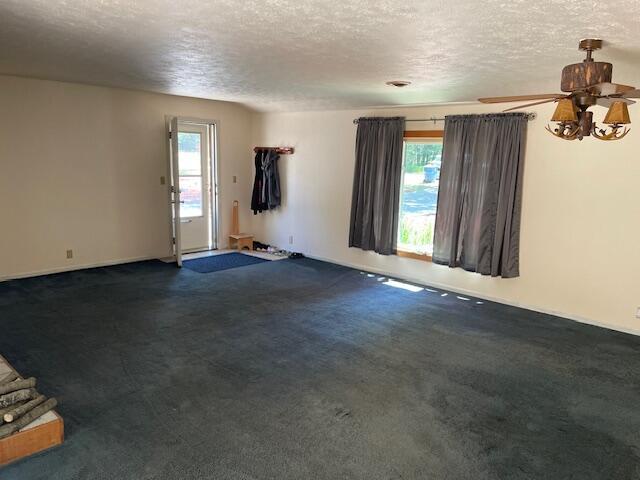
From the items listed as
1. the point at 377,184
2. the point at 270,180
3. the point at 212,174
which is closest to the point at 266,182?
the point at 270,180

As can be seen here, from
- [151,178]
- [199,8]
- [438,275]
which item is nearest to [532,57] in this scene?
[199,8]

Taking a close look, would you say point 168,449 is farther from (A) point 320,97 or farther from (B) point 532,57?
(A) point 320,97

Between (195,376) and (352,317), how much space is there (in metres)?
1.77

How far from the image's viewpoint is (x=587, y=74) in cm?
251

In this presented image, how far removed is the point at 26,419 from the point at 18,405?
0.48 ft

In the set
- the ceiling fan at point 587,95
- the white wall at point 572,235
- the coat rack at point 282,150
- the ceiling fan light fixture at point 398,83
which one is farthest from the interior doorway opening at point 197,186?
→ the ceiling fan at point 587,95

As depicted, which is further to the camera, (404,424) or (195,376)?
(195,376)

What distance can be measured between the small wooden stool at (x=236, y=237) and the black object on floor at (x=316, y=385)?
2306 millimetres

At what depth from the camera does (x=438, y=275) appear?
5750 millimetres

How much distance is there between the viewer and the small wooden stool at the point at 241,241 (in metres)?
7.59

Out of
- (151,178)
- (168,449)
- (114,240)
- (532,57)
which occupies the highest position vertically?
(532,57)

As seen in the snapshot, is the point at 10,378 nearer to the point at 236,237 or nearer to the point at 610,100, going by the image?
the point at 610,100

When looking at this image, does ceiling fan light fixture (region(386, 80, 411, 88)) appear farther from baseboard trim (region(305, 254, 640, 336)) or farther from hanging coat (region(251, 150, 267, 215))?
hanging coat (region(251, 150, 267, 215))

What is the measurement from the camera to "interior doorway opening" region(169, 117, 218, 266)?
698 centimetres
